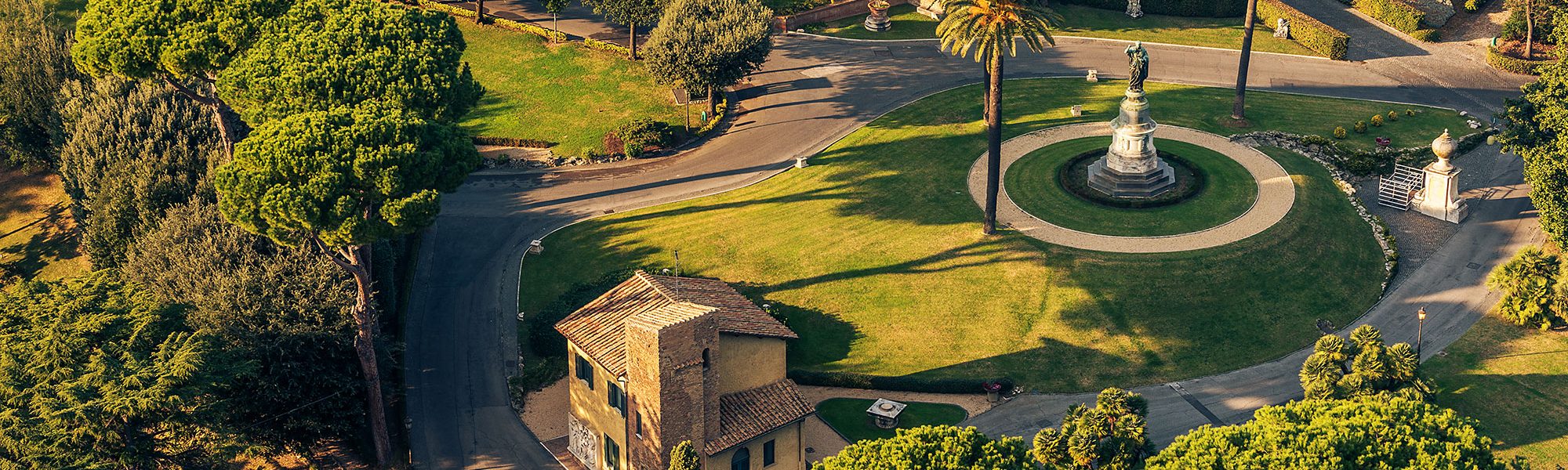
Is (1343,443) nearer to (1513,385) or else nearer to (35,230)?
(1513,385)

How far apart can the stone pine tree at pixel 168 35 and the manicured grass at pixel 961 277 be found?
75.8 ft

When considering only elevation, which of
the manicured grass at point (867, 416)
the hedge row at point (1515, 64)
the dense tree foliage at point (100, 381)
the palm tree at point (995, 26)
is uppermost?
the palm tree at point (995, 26)

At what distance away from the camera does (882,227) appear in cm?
9600

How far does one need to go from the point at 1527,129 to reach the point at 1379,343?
23958mm

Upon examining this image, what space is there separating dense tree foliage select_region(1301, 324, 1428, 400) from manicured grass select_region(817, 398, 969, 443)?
728 inches

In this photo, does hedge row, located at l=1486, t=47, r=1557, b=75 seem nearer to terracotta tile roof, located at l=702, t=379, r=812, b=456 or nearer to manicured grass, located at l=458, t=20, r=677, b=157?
manicured grass, located at l=458, t=20, r=677, b=157

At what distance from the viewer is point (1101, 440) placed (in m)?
70.4

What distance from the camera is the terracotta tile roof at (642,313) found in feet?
243

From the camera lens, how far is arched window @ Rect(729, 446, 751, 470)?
73.7 metres

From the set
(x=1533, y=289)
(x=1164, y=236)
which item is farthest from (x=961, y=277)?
(x=1533, y=289)

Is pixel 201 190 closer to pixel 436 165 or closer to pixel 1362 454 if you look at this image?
pixel 436 165

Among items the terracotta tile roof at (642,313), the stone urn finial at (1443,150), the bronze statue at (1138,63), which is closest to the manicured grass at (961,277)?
the stone urn finial at (1443,150)

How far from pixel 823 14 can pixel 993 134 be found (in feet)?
144

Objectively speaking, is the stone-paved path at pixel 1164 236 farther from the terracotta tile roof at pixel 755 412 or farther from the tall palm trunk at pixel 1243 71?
the terracotta tile roof at pixel 755 412
